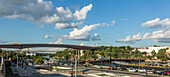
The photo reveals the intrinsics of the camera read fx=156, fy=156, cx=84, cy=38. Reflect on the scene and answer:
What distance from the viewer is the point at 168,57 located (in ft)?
551

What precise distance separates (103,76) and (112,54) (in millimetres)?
131342

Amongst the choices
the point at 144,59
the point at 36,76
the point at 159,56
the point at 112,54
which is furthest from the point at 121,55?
the point at 36,76

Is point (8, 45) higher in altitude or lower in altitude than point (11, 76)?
higher

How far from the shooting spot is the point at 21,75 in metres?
56.0

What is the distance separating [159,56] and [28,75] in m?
155

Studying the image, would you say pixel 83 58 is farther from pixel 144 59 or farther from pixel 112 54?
pixel 144 59

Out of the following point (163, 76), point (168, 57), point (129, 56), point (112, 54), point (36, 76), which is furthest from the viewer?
point (129, 56)

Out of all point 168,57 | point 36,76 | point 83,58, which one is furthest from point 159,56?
point 36,76

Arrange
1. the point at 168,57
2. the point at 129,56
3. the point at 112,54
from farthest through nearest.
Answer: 1. the point at 129,56
2. the point at 112,54
3. the point at 168,57

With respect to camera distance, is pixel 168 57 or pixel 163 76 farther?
pixel 168 57

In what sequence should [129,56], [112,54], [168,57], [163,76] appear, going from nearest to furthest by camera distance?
[163,76] < [168,57] < [112,54] < [129,56]

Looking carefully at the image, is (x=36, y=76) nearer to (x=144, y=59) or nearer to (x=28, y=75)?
(x=28, y=75)

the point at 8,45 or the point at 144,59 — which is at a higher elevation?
the point at 8,45

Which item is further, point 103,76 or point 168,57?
point 168,57
